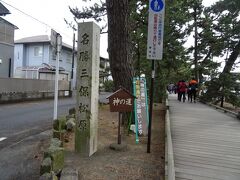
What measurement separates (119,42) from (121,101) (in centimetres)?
265

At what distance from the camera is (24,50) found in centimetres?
3478

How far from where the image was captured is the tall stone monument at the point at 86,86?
5.59 metres

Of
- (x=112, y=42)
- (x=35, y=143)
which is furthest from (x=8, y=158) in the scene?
(x=112, y=42)

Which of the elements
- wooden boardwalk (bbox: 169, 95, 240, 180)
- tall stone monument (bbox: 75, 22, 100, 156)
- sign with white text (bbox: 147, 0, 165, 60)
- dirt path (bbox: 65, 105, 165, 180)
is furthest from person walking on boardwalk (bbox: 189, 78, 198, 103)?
tall stone monument (bbox: 75, 22, 100, 156)

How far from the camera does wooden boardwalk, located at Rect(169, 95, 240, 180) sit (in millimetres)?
4688

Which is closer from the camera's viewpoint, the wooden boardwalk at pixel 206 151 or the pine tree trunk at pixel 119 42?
the wooden boardwalk at pixel 206 151

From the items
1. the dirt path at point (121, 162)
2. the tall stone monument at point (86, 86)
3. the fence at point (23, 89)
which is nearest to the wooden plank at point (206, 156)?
the dirt path at point (121, 162)

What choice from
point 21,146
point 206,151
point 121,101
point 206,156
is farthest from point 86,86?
point 206,151

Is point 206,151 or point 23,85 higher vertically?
point 23,85

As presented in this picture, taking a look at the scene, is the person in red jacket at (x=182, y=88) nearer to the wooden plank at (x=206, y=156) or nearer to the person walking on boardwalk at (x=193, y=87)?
the person walking on boardwalk at (x=193, y=87)

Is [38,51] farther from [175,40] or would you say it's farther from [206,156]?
[206,156]

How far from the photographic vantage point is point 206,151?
6.12 meters

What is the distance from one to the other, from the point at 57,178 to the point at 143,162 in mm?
1861

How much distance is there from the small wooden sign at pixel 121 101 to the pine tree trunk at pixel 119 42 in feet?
7.59
